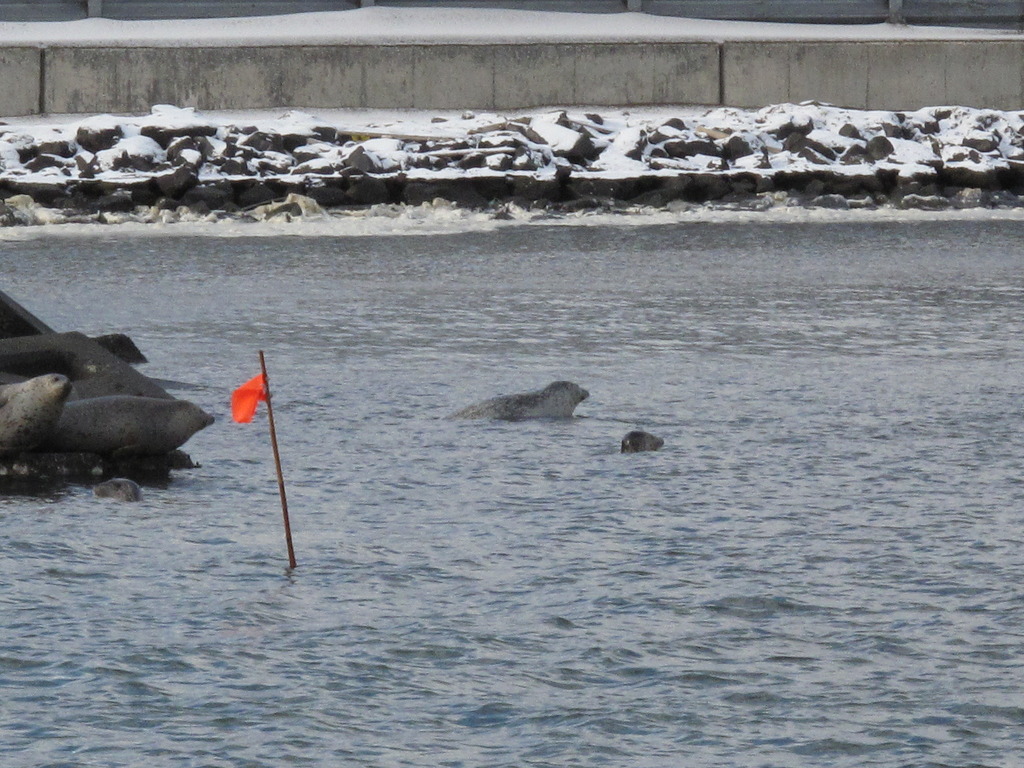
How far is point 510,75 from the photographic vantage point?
29.8m

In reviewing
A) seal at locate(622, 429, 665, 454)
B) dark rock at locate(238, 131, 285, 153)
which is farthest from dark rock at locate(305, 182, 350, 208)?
seal at locate(622, 429, 665, 454)

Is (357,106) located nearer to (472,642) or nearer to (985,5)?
(985,5)

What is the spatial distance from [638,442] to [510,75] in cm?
2011

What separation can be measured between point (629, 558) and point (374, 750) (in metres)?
2.38

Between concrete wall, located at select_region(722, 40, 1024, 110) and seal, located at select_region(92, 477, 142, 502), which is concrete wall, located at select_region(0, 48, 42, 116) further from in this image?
seal, located at select_region(92, 477, 142, 502)

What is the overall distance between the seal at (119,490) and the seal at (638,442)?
2.45 meters

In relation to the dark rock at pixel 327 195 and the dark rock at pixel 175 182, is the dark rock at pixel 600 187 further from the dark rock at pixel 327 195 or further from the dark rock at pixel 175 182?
the dark rock at pixel 175 182

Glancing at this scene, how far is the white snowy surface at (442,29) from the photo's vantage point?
102 feet

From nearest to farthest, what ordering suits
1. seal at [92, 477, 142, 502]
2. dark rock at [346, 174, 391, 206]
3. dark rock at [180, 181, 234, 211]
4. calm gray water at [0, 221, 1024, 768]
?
1. calm gray water at [0, 221, 1024, 768]
2. seal at [92, 477, 142, 502]
3. dark rock at [180, 181, 234, 211]
4. dark rock at [346, 174, 391, 206]

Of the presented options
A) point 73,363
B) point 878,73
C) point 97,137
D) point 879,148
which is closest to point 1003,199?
point 879,148

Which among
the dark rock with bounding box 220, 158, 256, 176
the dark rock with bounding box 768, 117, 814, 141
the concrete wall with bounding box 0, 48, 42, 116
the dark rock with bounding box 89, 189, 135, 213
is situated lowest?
the dark rock with bounding box 89, 189, 135, 213

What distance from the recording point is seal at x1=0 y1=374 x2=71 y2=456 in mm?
9344

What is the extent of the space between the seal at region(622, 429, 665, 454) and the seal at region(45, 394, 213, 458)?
213cm

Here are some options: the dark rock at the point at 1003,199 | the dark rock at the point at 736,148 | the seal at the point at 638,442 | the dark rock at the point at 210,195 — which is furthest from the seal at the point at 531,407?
the dark rock at the point at 736,148
